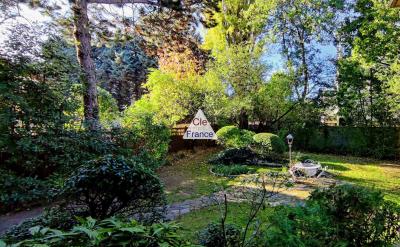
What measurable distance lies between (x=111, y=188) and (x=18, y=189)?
3805 millimetres

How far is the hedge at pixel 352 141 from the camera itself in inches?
519

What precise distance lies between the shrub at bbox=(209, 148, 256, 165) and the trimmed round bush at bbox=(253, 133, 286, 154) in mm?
831

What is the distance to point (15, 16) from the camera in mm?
5793

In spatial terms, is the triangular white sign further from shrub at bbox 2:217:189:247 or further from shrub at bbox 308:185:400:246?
shrub at bbox 2:217:189:247

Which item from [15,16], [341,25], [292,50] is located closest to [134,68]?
[292,50]

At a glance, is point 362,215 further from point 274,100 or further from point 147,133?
point 274,100

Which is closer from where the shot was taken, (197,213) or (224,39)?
(197,213)

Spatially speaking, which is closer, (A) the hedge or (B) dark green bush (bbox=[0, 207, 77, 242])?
(B) dark green bush (bbox=[0, 207, 77, 242])

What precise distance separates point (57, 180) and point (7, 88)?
199 centimetres

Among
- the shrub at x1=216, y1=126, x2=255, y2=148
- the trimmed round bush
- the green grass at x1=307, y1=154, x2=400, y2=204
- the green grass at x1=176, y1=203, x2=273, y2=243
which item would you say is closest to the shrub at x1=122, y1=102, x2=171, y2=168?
the shrub at x1=216, y1=126, x2=255, y2=148

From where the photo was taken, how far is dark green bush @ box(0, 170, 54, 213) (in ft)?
18.5

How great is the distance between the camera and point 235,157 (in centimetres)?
1152

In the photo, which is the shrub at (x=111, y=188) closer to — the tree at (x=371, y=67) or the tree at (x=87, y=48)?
the tree at (x=87, y=48)

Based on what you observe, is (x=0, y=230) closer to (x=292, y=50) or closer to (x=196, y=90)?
(x=196, y=90)
